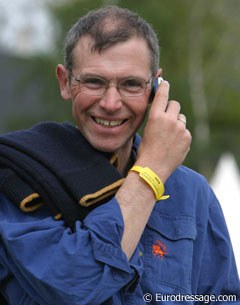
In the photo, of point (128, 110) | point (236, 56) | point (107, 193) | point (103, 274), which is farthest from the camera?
point (236, 56)

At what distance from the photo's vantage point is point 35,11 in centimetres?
2477

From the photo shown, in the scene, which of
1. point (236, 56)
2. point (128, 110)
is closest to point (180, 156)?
point (128, 110)

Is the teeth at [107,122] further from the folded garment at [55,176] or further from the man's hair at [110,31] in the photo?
the man's hair at [110,31]

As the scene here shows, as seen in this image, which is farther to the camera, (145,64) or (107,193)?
(145,64)

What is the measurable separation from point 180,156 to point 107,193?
1.09 ft

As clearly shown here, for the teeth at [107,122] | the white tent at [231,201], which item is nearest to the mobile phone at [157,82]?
the teeth at [107,122]

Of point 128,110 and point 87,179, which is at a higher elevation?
point 128,110

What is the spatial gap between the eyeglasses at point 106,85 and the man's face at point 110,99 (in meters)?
0.01

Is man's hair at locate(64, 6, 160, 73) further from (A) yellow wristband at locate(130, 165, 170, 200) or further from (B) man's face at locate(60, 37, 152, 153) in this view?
(A) yellow wristband at locate(130, 165, 170, 200)

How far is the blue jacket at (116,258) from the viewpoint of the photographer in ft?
7.29

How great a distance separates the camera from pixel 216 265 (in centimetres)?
275

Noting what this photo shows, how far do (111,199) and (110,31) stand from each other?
0.65 m

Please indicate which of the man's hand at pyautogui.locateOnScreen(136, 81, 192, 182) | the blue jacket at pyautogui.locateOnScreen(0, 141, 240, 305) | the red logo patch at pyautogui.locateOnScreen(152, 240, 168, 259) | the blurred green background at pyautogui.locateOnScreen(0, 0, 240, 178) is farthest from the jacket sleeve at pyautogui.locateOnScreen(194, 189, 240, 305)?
the blurred green background at pyautogui.locateOnScreen(0, 0, 240, 178)

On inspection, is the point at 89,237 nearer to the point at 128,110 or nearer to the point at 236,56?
the point at 128,110
